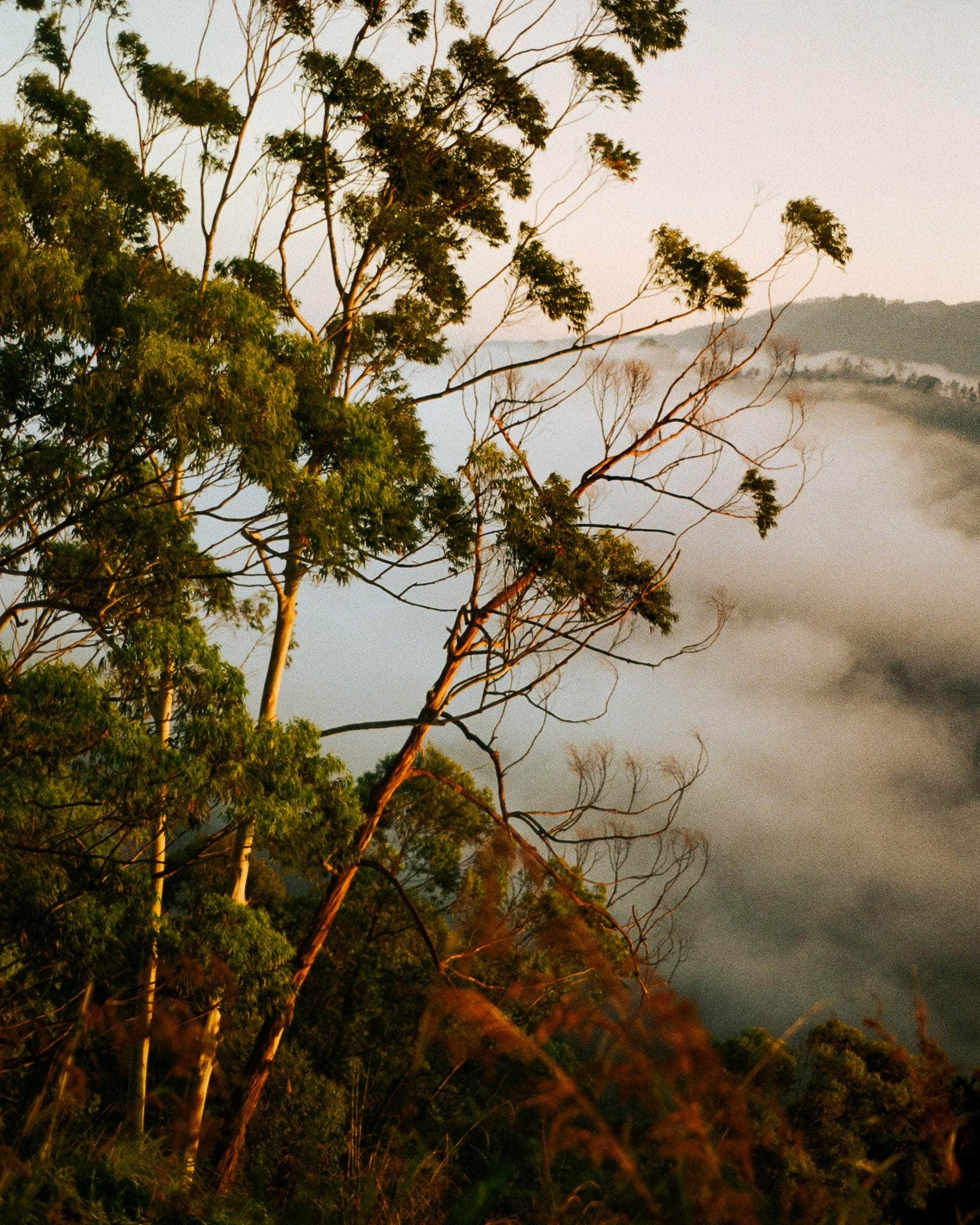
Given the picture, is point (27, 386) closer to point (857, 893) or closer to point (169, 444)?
point (169, 444)

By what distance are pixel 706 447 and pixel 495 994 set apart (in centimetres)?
628

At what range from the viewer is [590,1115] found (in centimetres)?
146

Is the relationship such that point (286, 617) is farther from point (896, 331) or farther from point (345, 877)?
point (896, 331)

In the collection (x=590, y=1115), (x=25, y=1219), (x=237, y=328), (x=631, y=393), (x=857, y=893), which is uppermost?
(x=857, y=893)

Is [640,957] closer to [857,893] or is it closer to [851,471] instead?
[857,893]

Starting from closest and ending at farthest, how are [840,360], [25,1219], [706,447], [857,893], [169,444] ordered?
[25,1219] → [169,444] → [706,447] → [857,893] → [840,360]

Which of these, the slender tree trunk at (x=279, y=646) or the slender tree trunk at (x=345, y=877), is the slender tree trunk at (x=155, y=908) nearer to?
the slender tree trunk at (x=345, y=877)

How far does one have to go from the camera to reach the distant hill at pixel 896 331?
12419cm

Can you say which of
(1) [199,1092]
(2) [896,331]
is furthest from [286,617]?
(2) [896,331]

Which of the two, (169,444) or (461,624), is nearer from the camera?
(169,444)

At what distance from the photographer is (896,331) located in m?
124

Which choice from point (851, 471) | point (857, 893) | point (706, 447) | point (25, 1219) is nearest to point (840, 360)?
point (851, 471)

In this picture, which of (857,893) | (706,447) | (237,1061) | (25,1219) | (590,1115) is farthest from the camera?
(857,893)

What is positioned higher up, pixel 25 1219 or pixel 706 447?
pixel 706 447
